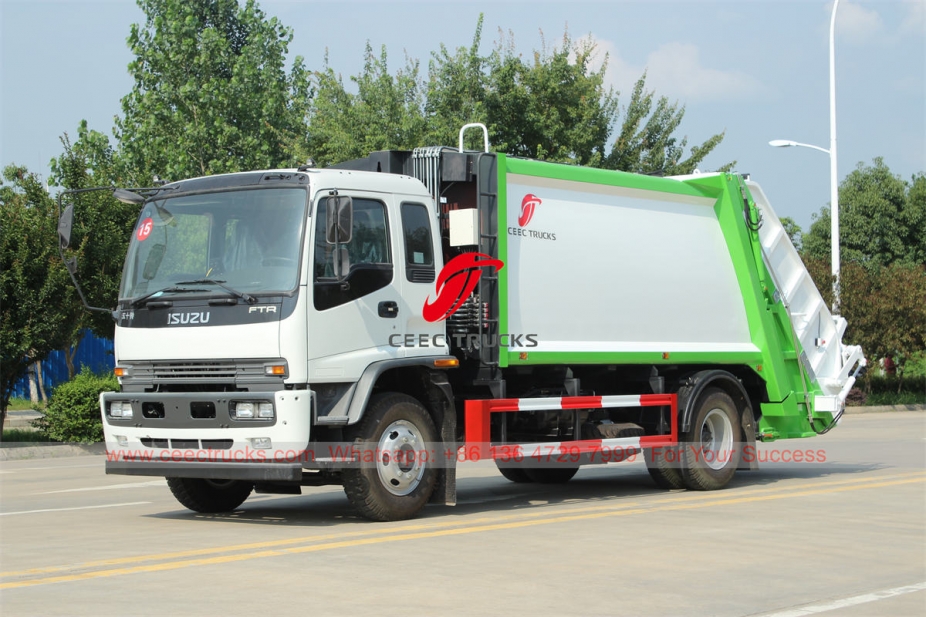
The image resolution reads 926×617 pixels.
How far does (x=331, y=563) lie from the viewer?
789 centimetres

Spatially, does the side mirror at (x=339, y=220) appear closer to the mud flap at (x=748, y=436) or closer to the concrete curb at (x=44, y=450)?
the mud flap at (x=748, y=436)

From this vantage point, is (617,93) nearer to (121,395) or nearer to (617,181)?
(617,181)

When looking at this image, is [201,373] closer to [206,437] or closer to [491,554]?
[206,437]

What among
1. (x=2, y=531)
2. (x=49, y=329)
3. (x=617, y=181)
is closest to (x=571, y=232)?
(x=617, y=181)

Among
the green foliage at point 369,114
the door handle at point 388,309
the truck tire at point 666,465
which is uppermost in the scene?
the green foliage at point 369,114

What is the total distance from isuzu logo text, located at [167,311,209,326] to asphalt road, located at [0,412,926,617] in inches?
66.7

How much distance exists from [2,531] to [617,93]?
1014 inches

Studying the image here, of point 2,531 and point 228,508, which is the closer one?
point 2,531

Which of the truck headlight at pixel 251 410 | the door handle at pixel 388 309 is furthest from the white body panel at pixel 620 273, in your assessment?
the truck headlight at pixel 251 410

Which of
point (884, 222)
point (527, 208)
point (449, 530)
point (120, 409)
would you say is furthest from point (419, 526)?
point (884, 222)

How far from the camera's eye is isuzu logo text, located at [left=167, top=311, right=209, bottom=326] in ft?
31.7

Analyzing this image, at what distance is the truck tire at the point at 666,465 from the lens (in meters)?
13.0

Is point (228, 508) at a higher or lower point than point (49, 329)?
lower

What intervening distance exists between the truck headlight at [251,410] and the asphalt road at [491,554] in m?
0.94
